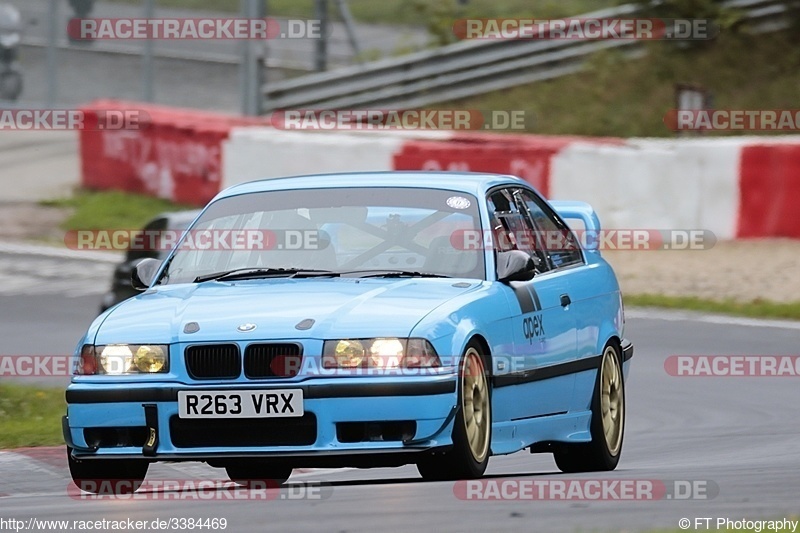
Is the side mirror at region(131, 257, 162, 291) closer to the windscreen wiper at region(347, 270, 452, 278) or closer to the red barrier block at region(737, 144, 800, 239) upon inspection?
the windscreen wiper at region(347, 270, 452, 278)

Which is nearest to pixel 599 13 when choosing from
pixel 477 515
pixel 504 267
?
pixel 504 267

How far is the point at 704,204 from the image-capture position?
20.0 metres

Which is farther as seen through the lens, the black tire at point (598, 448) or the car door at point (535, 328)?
the black tire at point (598, 448)

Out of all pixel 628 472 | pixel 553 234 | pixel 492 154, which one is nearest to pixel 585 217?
pixel 553 234

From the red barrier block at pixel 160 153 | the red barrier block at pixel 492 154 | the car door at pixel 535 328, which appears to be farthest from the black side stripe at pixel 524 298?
the red barrier block at pixel 160 153

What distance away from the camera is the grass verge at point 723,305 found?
17.3 m

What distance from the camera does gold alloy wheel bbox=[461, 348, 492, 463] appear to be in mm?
7355

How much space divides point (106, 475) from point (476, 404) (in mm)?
1604

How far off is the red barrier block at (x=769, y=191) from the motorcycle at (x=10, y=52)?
47.3 feet

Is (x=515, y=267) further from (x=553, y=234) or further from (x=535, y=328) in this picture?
(x=553, y=234)

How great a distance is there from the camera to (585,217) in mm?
9992

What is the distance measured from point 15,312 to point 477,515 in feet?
41.9

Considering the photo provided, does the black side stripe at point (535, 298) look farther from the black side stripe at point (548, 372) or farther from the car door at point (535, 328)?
the black side stripe at point (548, 372)

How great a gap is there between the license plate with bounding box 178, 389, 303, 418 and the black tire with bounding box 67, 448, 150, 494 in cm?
51
